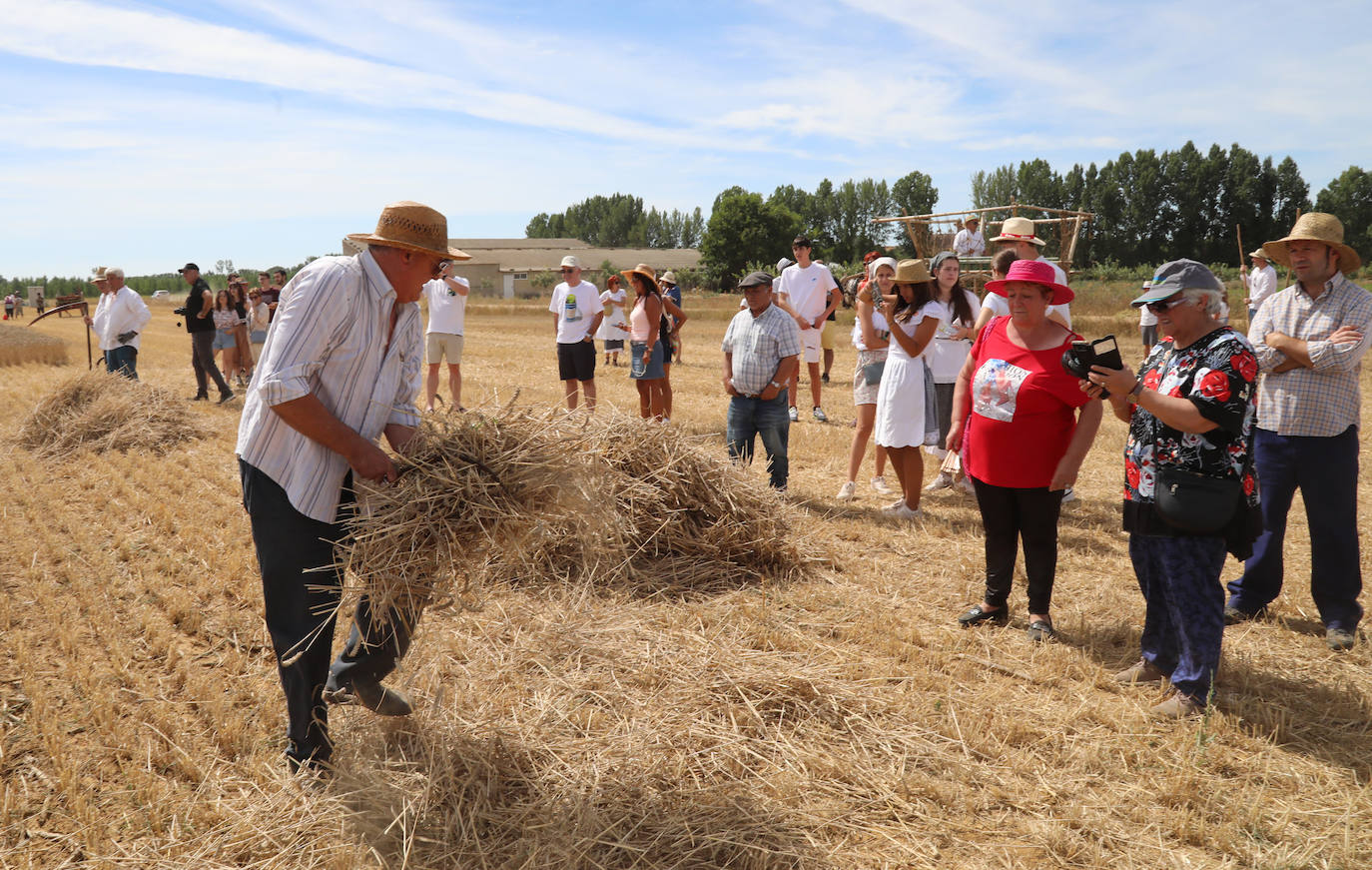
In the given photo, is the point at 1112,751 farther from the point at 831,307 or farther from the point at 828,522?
the point at 831,307

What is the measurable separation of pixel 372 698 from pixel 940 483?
227 inches

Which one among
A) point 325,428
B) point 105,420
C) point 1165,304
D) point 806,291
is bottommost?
point 105,420

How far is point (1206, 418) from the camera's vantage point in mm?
3613

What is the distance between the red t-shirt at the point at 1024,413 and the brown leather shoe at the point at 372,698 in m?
3.10

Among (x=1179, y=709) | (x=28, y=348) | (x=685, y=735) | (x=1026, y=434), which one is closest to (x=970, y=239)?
(x=1026, y=434)

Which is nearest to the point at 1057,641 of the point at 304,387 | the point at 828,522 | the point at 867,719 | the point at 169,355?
the point at 867,719

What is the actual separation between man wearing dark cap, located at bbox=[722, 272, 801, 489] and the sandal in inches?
87.2

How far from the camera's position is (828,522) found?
6691 mm

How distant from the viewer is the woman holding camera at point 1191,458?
364 cm

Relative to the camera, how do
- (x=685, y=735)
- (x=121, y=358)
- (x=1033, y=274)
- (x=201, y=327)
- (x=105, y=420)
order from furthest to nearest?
(x=201, y=327)
(x=121, y=358)
(x=105, y=420)
(x=1033, y=274)
(x=685, y=735)

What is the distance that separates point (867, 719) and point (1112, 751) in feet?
3.21

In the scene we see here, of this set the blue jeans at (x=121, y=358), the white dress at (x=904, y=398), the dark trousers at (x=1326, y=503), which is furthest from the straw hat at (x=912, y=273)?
the blue jeans at (x=121, y=358)

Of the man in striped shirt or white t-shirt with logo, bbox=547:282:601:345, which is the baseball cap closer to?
the man in striped shirt

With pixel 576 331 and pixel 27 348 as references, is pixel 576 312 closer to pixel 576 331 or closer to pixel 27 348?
pixel 576 331
